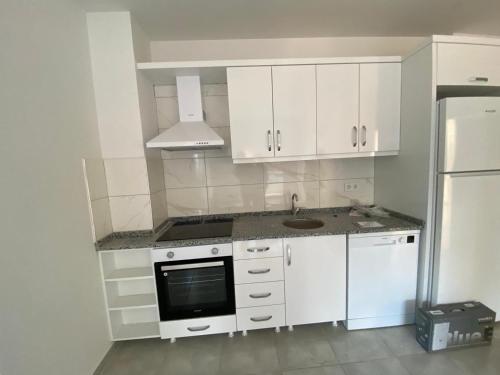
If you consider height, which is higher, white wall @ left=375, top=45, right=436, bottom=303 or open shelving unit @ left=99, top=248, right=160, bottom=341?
white wall @ left=375, top=45, right=436, bottom=303

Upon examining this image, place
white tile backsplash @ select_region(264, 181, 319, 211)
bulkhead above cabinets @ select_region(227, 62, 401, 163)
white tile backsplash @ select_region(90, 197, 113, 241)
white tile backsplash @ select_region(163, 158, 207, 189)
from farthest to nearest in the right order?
white tile backsplash @ select_region(264, 181, 319, 211) → white tile backsplash @ select_region(163, 158, 207, 189) → bulkhead above cabinets @ select_region(227, 62, 401, 163) → white tile backsplash @ select_region(90, 197, 113, 241)

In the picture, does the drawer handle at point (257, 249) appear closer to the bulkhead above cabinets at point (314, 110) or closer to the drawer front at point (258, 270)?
the drawer front at point (258, 270)

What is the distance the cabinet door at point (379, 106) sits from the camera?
1.90 metres

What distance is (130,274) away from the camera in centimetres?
176

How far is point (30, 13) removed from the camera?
3.95 feet

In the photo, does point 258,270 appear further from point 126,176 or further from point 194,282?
point 126,176

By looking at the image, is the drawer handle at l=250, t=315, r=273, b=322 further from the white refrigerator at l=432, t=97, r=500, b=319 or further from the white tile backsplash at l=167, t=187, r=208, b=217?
the white refrigerator at l=432, t=97, r=500, b=319

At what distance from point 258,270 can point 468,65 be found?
2163 mm

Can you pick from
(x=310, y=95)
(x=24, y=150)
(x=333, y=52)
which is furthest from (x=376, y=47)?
(x=24, y=150)

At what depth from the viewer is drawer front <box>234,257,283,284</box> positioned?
5.79 ft

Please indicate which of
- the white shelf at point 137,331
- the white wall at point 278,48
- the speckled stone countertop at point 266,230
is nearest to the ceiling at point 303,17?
the white wall at point 278,48

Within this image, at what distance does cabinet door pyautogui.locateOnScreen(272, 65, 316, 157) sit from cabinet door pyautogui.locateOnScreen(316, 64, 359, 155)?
7cm

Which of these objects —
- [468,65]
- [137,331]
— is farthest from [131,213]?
[468,65]

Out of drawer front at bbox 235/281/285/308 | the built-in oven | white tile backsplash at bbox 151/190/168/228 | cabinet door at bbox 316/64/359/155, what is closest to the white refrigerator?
cabinet door at bbox 316/64/359/155
